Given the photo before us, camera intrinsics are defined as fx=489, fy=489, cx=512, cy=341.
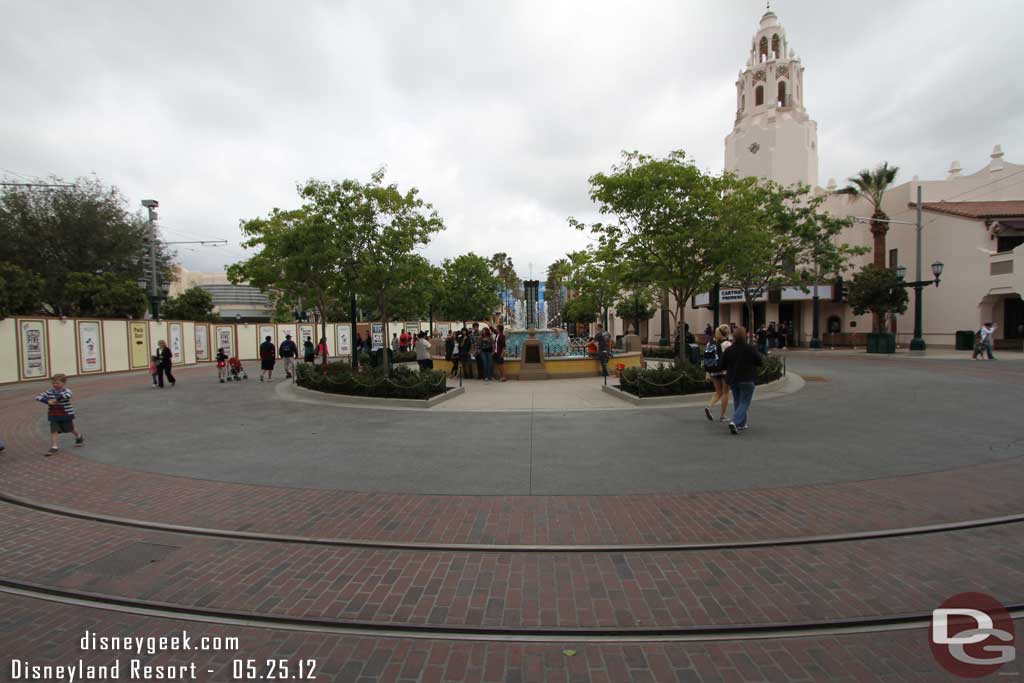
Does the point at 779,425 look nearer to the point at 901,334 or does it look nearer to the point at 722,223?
the point at 722,223

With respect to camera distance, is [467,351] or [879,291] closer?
[467,351]

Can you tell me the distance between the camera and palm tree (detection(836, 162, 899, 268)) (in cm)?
3266

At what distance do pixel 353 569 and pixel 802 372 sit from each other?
18204 millimetres

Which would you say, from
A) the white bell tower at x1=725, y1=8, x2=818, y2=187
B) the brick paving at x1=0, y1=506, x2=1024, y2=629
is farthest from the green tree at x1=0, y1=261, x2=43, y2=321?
the white bell tower at x1=725, y1=8, x2=818, y2=187

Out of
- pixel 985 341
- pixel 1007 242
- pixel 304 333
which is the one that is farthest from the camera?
pixel 304 333

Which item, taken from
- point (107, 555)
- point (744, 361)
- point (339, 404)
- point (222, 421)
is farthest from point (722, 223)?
point (107, 555)

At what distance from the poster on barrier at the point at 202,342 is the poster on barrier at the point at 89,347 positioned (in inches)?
246

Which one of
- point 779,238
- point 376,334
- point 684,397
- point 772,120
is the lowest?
point 684,397

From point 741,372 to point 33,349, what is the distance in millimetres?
24056

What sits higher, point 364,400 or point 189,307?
point 189,307

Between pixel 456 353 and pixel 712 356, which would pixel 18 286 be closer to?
pixel 456 353

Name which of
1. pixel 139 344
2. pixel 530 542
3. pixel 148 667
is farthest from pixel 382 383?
pixel 139 344

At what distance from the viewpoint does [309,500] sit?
209 inches

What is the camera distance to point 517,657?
9.29ft
